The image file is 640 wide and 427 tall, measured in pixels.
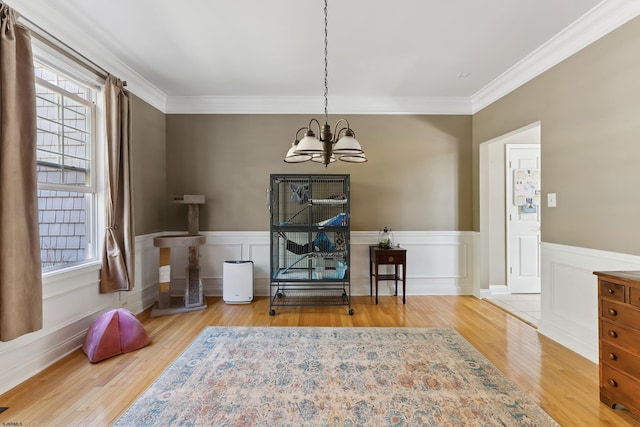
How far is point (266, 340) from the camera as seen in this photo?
274 cm

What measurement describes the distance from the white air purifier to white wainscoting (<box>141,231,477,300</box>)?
13.8 inches

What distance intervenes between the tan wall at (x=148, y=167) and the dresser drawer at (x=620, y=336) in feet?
13.8

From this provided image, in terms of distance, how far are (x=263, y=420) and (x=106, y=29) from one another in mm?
3204

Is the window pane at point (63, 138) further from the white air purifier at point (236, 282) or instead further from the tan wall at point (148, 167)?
the white air purifier at point (236, 282)

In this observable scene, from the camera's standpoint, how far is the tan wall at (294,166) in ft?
13.7

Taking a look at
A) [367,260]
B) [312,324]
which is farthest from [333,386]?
[367,260]

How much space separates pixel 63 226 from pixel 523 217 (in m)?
5.34

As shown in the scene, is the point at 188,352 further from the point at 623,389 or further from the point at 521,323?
the point at 521,323

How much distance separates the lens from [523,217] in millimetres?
4285

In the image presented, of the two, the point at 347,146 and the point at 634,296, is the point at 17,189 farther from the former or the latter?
the point at 634,296

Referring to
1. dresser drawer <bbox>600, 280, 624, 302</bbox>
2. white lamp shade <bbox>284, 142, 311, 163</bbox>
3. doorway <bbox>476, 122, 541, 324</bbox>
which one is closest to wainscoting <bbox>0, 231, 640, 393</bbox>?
doorway <bbox>476, 122, 541, 324</bbox>

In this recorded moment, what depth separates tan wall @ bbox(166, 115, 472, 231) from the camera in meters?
4.18

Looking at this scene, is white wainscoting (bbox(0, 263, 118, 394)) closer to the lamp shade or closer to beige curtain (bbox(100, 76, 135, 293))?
beige curtain (bbox(100, 76, 135, 293))

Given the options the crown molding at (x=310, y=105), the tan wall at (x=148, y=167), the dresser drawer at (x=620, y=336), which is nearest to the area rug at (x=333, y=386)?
A: the dresser drawer at (x=620, y=336)
